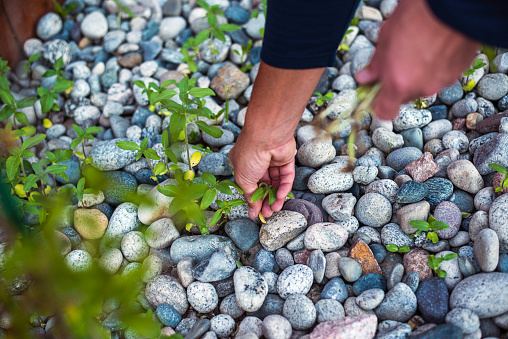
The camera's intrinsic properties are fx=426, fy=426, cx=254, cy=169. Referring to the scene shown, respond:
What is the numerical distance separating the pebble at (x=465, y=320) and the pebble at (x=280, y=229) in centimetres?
65

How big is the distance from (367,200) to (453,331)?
622 mm

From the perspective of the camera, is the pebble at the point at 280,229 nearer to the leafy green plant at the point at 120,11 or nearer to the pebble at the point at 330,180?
the pebble at the point at 330,180

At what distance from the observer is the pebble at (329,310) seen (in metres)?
1.57

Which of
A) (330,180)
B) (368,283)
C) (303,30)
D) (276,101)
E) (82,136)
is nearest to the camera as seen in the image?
(303,30)

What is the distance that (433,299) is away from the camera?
153 cm

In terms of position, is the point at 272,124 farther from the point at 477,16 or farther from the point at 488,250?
the point at 488,250

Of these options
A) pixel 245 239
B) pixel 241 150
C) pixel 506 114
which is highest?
pixel 506 114

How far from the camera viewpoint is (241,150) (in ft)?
5.12

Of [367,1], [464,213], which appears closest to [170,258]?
[464,213]

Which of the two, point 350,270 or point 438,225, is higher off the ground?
point 438,225

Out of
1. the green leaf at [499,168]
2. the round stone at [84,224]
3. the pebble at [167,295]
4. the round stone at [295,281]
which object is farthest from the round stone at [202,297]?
the green leaf at [499,168]

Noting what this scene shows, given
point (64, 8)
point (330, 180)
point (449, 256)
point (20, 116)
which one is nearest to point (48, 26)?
point (64, 8)

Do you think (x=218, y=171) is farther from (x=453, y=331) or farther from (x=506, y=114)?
(x=506, y=114)

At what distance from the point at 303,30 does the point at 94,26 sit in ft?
6.74
